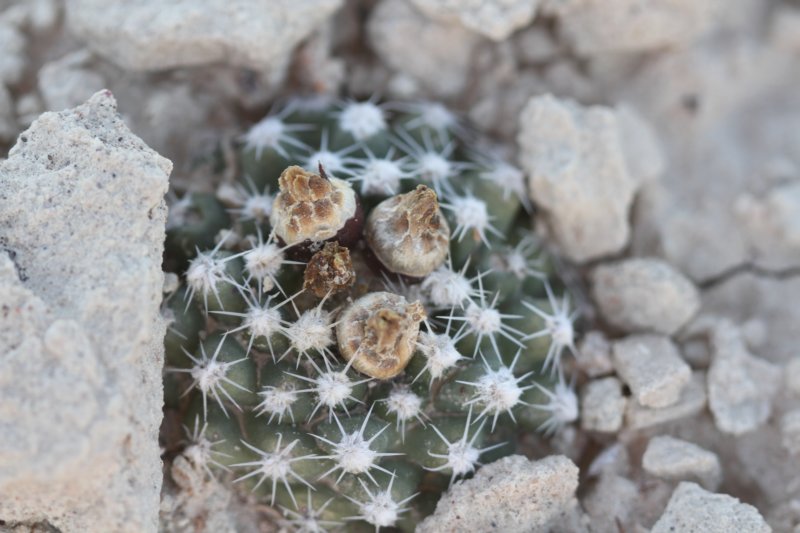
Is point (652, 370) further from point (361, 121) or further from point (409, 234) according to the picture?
point (361, 121)

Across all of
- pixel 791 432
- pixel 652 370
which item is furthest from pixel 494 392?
pixel 791 432

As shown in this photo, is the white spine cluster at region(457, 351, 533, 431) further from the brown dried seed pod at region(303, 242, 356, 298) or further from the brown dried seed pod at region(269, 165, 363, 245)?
the brown dried seed pod at region(269, 165, 363, 245)

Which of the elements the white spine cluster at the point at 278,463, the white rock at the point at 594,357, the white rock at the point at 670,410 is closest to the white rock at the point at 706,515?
the white rock at the point at 670,410

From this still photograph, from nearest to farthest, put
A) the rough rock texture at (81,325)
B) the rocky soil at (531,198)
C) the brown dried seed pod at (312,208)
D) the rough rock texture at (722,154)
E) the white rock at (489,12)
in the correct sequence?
the rough rock texture at (81,325) < the rocky soil at (531,198) < the brown dried seed pod at (312,208) < the white rock at (489,12) < the rough rock texture at (722,154)

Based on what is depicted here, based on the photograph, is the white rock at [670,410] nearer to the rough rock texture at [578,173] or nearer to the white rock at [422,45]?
the rough rock texture at [578,173]

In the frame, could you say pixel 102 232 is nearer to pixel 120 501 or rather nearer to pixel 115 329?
pixel 115 329

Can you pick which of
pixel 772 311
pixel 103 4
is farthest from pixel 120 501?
A: pixel 772 311
